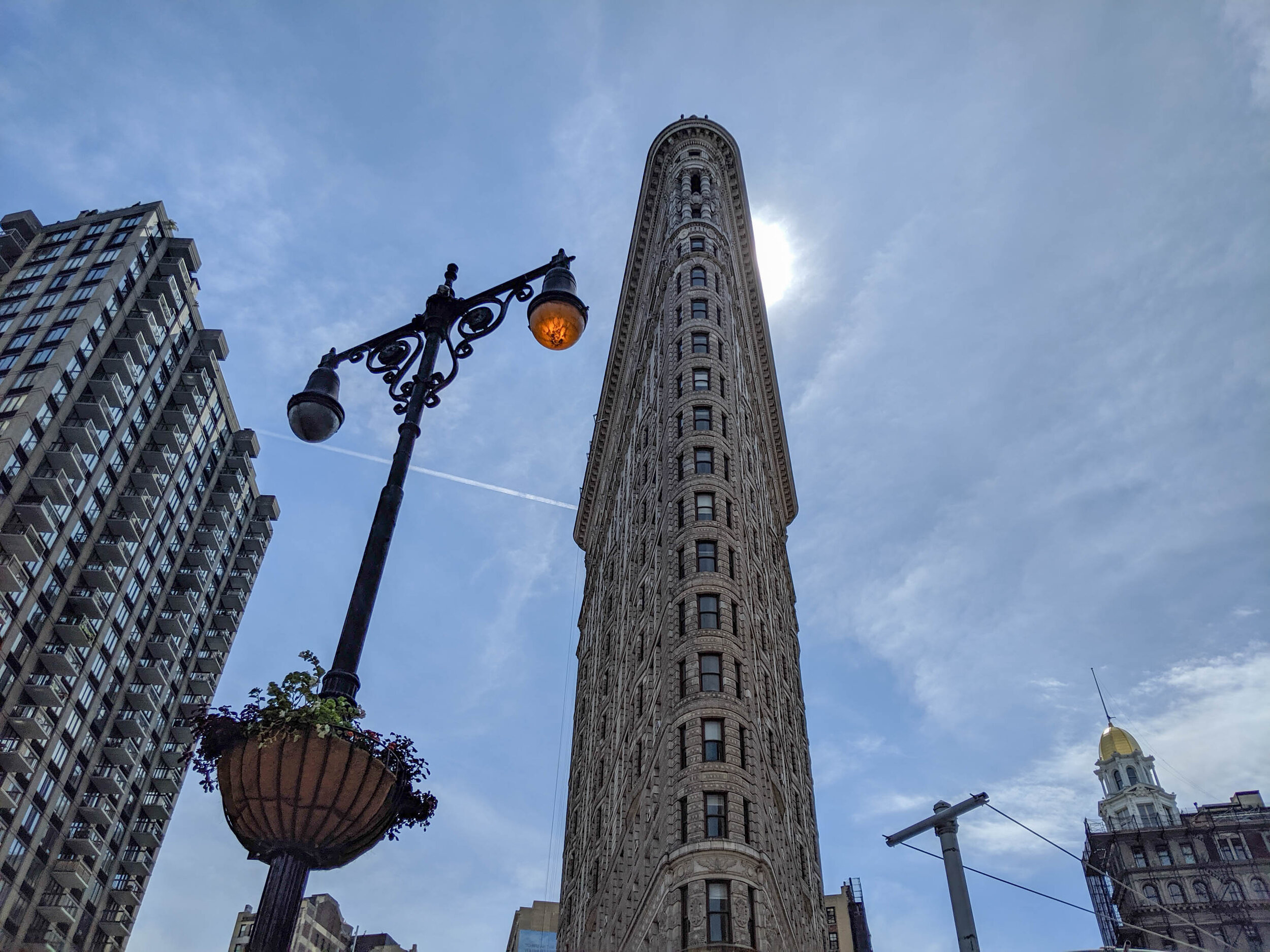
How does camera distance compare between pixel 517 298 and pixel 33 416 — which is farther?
pixel 33 416

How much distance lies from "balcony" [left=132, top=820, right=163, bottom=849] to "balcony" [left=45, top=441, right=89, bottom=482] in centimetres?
3479

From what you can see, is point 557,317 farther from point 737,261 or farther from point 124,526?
point 124,526

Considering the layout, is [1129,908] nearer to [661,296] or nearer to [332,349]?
[661,296]

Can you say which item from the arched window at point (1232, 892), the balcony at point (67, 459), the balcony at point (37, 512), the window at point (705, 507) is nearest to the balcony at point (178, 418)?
the balcony at point (67, 459)

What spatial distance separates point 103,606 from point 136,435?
1824 centimetres

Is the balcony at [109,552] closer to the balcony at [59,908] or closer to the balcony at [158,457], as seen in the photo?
the balcony at [158,457]

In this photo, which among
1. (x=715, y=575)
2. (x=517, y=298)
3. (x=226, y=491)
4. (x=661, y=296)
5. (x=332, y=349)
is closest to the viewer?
(x=332, y=349)

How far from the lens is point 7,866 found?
74.7 metres

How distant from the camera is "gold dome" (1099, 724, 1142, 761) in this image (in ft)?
421

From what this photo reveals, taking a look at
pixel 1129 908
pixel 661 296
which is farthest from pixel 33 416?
pixel 1129 908

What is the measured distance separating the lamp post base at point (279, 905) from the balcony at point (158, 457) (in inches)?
3982

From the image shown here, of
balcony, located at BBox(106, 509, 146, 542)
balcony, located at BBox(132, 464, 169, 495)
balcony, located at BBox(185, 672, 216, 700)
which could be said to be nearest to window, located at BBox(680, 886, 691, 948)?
balcony, located at BBox(106, 509, 146, 542)

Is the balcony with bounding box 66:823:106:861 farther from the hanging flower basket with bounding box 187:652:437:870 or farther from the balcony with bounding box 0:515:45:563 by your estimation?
the hanging flower basket with bounding box 187:652:437:870

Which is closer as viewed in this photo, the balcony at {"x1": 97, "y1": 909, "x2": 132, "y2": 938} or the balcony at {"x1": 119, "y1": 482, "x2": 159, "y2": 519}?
the balcony at {"x1": 97, "y1": 909, "x2": 132, "y2": 938}
